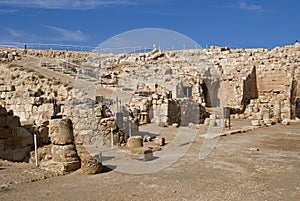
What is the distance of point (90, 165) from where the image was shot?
8.08 m

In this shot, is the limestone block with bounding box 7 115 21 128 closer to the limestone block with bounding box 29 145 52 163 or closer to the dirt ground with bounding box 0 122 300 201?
the limestone block with bounding box 29 145 52 163

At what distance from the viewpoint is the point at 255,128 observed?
17.8m

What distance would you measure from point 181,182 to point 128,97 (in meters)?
13.8

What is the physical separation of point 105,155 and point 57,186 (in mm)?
3131

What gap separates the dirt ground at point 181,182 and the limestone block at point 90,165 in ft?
0.53

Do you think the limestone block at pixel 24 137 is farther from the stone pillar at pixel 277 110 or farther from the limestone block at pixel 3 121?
the stone pillar at pixel 277 110

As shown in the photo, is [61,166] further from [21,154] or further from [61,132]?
[21,154]

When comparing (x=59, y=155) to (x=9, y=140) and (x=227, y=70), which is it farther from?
(x=227, y=70)

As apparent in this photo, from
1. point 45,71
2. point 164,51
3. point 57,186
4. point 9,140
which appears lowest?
point 57,186

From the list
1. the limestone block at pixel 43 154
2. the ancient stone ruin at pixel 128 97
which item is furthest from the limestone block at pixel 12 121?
the limestone block at pixel 43 154

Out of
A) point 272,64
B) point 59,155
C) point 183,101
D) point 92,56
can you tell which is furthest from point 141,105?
point 92,56

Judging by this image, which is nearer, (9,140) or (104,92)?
(9,140)

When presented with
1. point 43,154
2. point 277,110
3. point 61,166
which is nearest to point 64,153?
point 61,166

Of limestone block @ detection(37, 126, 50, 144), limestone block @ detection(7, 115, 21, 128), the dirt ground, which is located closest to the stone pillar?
the dirt ground
